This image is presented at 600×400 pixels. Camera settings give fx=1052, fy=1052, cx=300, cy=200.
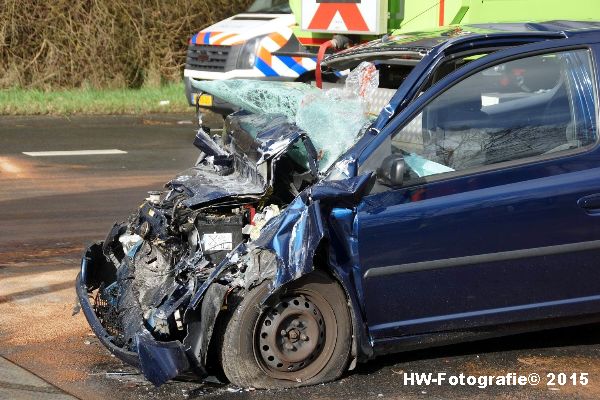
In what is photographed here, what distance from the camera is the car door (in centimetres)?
496

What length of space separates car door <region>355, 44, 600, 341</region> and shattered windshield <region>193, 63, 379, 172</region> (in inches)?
18.0

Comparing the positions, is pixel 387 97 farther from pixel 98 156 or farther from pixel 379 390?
pixel 98 156

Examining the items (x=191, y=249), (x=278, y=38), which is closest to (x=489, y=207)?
(x=191, y=249)

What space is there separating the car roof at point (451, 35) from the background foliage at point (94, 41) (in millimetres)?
11895

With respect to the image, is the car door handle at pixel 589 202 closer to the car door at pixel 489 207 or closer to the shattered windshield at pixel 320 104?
the car door at pixel 489 207

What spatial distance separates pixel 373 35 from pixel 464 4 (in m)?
1.29

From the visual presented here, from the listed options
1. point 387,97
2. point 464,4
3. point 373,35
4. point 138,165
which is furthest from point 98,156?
point 387,97

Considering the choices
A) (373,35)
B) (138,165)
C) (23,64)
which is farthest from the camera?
(23,64)

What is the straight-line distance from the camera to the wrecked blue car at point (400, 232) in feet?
16.2

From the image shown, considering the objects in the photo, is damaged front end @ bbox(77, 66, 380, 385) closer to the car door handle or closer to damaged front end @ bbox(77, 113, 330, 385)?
damaged front end @ bbox(77, 113, 330, 385)

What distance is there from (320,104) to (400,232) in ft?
3.55

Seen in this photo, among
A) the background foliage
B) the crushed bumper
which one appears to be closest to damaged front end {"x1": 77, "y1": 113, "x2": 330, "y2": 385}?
the crushed bumper

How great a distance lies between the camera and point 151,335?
4980mm

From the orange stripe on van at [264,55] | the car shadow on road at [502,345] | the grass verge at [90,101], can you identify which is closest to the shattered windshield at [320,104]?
the car shadow on road at [502,345]
